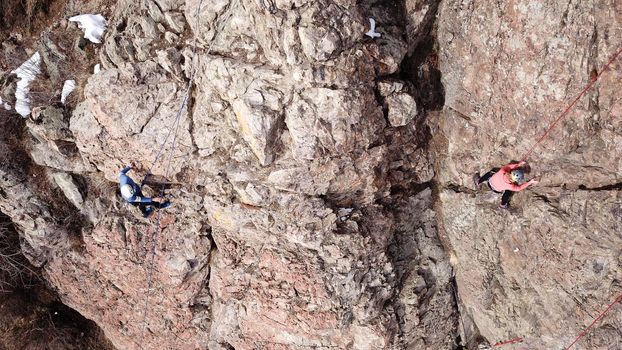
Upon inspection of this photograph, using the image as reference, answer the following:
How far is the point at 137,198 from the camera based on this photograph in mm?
9328

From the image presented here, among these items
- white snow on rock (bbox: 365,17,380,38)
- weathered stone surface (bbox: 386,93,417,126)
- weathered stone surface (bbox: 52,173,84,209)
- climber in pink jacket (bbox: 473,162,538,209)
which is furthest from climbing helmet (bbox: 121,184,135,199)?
climber in pink jacket (bbox: 473,162,538,209)

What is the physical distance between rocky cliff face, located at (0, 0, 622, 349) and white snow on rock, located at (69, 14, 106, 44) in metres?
0.22

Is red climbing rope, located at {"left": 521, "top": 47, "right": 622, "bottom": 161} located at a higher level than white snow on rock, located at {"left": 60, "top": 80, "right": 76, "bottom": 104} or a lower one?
higher

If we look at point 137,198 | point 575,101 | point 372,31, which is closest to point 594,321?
point 575,101

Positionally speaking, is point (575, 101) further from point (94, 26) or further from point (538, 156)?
point (94, 26)

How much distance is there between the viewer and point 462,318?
10.5m

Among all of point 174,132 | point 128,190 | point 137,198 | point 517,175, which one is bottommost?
point 137,198

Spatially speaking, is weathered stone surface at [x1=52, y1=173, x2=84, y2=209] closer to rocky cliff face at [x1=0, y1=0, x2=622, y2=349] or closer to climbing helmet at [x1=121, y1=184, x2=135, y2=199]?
rocky cliff face at [x1=0, y1=0, x2=622, y2=349]

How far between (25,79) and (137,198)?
4.29 metres

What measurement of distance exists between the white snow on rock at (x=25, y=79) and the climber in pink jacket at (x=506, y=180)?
10201 mm

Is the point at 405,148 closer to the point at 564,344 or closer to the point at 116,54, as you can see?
the point at 564,344

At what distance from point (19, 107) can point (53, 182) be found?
196cm

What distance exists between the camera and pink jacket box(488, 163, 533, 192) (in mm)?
8250

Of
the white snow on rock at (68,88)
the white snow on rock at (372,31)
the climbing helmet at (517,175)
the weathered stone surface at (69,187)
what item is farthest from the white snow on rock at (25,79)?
the climbing helmet at (517,175)
